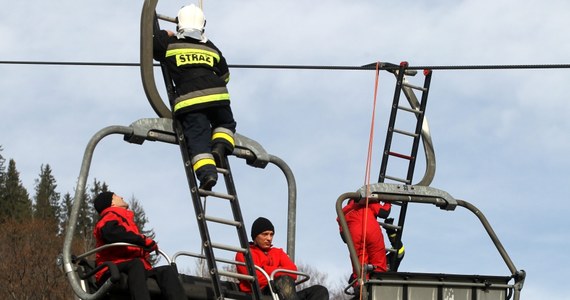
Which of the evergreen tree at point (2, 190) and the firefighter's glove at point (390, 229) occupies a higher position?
the evergreen tree at point (2, 190)

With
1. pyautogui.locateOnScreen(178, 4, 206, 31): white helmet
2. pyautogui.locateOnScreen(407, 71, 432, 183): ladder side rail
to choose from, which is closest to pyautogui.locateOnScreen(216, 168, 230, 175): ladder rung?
pyautogui.locateOnScreen(178, 4, 206, 31): white helmet

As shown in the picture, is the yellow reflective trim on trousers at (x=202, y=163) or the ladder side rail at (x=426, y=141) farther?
the ladder side rail at (x=426, y=141)

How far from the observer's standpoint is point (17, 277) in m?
58.0

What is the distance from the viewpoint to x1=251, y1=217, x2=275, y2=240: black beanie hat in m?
10.2

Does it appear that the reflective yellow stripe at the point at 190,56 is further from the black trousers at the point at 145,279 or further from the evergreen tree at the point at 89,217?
the evergreen tree at the point at 89,217

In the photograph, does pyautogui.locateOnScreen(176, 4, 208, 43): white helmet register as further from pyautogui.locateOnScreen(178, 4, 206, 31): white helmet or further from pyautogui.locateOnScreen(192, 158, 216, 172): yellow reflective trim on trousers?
pyautogui.locateOnScreen(192, 158, 216, 172): yellow reflective trim on trousers

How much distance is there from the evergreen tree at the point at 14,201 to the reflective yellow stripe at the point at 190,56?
61935 millimetres

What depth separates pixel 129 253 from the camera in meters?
9.50

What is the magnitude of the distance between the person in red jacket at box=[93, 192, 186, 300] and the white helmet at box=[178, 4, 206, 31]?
4.91 feet

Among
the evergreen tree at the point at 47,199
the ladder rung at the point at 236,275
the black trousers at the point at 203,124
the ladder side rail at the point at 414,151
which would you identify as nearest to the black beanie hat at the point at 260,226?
the ladder rung at the point at 236,275

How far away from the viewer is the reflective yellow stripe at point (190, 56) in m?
10.2

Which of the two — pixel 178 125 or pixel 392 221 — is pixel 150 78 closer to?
pixel 178 125

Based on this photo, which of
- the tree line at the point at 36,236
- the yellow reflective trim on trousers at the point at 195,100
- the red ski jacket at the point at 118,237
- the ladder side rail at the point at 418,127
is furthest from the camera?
the tree line at the point at 36,236

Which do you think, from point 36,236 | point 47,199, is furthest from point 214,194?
point 47,199
